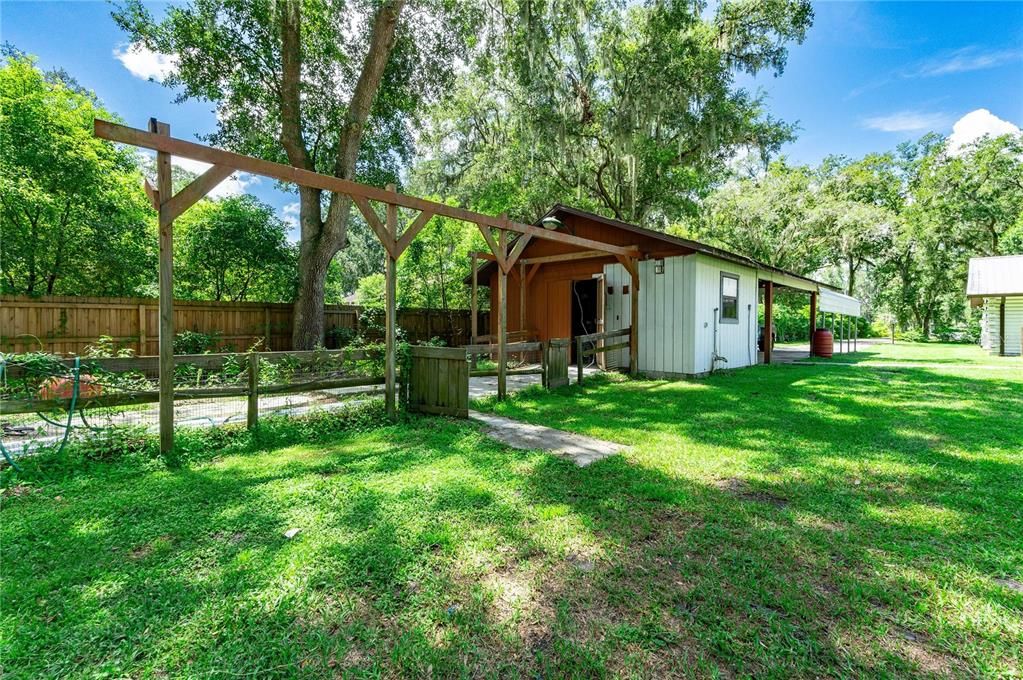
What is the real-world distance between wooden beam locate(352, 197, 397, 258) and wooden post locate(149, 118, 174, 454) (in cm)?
178

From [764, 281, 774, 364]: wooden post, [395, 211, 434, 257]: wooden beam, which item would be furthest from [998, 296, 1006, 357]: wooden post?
[395, 211, 434, 257]: wooden beam

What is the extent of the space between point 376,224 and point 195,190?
1.80 meters

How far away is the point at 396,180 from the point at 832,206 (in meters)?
20.6

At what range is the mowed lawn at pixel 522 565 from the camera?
1.75 metres

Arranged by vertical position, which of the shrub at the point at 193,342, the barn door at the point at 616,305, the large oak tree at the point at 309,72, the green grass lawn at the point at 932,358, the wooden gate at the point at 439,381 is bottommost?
the green grass lawn at the point at 932,358

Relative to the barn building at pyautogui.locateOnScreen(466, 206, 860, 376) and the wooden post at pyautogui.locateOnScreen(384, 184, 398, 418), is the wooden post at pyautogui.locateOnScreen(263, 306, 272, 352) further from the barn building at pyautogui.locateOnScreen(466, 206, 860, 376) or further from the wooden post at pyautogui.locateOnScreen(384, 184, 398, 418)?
the wooden post at pyautogui.locateOnScreen(384, 184, 398, 418)

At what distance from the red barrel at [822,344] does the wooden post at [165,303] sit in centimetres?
1736

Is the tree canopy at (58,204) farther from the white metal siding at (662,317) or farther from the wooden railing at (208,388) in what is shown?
the white metal siding at (662,317)

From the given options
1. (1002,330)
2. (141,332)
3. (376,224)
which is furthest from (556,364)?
(1002,330)

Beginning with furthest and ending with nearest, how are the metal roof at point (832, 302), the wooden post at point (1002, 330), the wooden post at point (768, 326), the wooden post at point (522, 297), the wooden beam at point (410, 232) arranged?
the wooden post at point (1002, 330)
the metal roof at point (832, 302)
the wooden post at point (768, 326)
the wooden post at point (522, 297)
the wooden beam at point (410, 232)

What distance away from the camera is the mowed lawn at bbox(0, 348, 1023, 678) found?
175 centimetres

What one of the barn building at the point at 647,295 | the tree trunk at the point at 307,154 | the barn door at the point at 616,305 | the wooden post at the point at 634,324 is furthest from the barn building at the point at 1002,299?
the tree trunk at the point at 307,154

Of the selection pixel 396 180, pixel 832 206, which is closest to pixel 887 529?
pixel 396 180

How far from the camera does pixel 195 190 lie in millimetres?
4027
